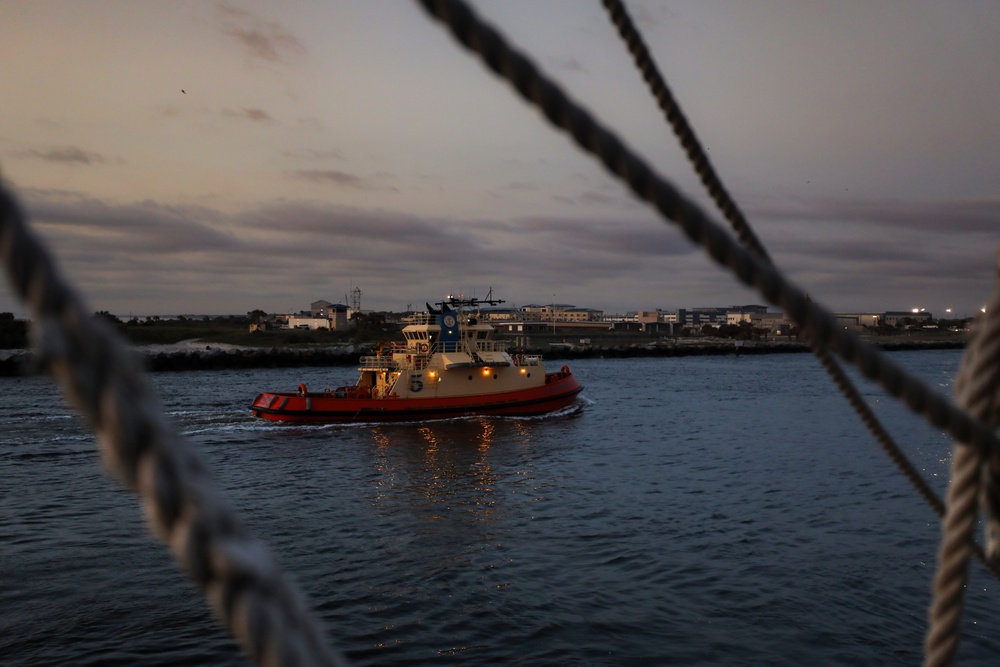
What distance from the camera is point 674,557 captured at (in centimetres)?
1385

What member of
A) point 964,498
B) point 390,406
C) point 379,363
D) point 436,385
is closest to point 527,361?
point 436,385

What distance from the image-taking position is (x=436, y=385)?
31672 mm

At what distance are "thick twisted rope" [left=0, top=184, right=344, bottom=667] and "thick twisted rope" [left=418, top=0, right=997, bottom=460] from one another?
639mm

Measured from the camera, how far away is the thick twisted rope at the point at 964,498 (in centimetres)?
148

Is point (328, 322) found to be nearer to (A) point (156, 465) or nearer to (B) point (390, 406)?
(B) point (390, 406)

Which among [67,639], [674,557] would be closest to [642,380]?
[674,557]

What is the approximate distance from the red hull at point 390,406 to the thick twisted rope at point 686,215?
29.5m

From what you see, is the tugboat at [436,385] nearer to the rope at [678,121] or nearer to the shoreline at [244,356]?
the shoreline at [244,356]

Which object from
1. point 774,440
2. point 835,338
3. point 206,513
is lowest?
point 774,440

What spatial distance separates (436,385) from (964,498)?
3046cm

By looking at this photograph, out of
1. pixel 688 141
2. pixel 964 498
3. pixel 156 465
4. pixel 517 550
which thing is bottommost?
pixel 517 550

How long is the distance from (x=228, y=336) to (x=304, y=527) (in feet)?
280

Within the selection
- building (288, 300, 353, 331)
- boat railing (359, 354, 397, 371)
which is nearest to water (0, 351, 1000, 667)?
boat railing (359, 354, 397, 371)

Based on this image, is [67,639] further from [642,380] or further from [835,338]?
[642,380]
